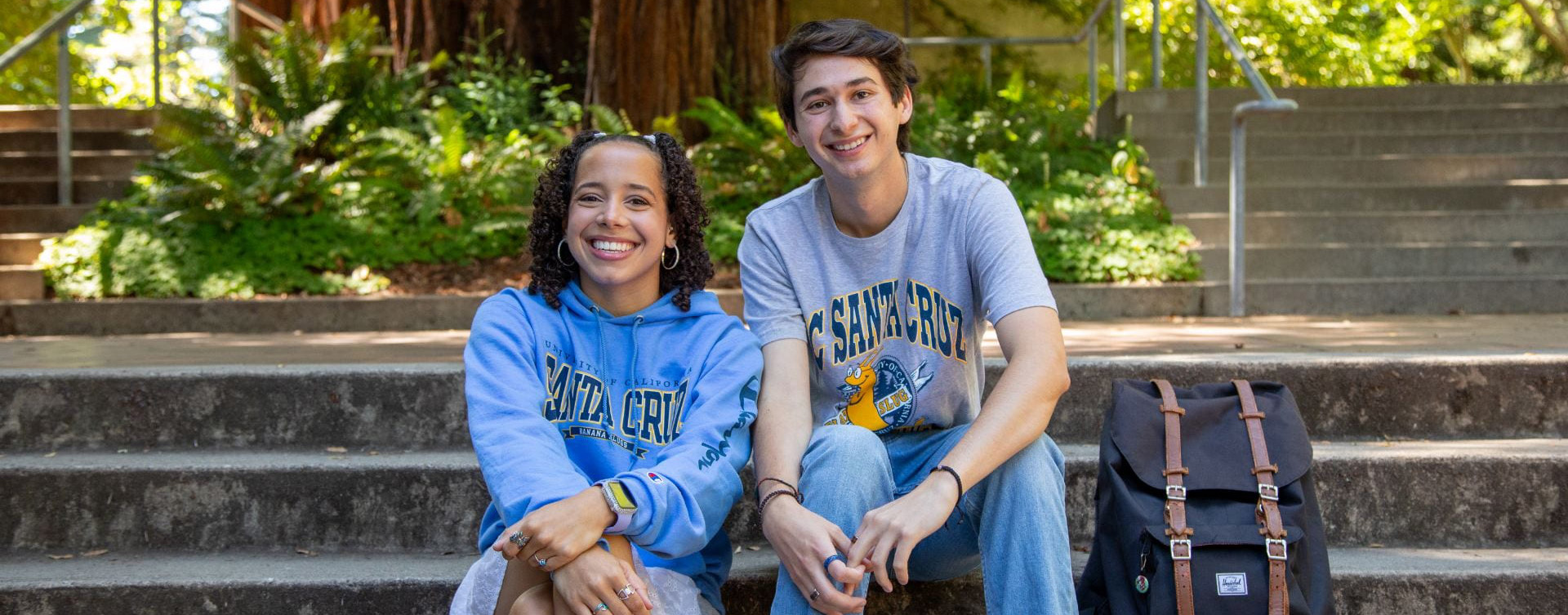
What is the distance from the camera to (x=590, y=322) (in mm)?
2350

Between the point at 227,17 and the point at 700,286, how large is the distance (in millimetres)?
7854

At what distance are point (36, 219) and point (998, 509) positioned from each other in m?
6.23

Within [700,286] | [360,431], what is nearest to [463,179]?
[360,431]

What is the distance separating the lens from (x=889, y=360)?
234 cm

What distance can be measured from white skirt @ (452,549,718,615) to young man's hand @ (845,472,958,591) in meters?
0.36

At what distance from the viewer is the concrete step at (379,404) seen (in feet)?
9.96

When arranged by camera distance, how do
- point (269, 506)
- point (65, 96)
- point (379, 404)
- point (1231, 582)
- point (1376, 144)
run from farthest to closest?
point (1376, 144)
point (65, 96)
point (379, 404)
point (269, 506)
point (1231, 582)

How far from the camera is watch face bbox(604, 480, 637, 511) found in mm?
1994

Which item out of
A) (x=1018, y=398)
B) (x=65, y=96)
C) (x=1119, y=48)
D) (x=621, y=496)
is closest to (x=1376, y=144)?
(x=1119, y=48)

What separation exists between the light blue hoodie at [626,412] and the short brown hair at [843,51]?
1.54 ft

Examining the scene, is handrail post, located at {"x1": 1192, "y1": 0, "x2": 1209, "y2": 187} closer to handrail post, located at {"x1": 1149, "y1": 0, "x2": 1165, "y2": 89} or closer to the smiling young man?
handrail post, located at {"x1": 1149, "y1": 0, "x2": 1165, "y2": 89}

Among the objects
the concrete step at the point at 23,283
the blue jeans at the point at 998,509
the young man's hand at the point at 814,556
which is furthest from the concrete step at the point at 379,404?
the concrete step at the point at 23,283

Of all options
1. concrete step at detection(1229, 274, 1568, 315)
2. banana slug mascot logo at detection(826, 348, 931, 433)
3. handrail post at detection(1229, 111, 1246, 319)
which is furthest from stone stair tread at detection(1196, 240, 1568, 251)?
banana slug mascot logo at detection(826, 348, 931, 433)

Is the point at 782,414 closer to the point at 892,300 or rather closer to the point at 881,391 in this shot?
the point at 881,391
